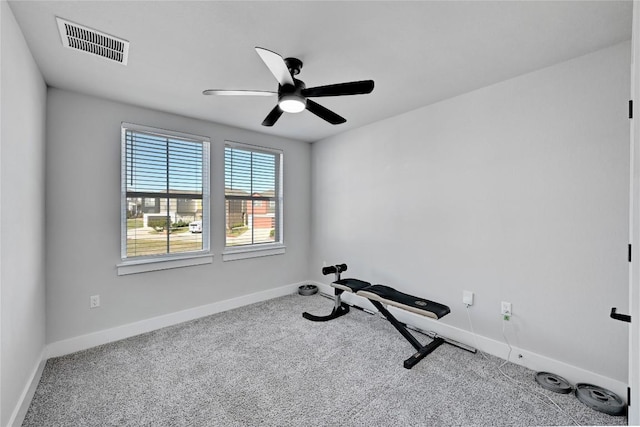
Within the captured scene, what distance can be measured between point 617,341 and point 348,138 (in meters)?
3.20

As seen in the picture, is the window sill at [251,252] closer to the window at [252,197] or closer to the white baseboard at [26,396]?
the window at [252,197]

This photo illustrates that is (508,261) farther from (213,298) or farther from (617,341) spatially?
(213,298)

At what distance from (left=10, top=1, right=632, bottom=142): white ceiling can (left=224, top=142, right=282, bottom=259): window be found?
47.2 inches

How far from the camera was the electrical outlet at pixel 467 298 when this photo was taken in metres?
2.62

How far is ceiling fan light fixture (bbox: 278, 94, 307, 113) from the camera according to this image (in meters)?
1.90

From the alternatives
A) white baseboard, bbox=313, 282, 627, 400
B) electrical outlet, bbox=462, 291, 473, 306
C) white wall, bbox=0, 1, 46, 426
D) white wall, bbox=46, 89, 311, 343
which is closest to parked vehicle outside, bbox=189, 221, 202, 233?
white wall, bbox=46, 89, 311, 343

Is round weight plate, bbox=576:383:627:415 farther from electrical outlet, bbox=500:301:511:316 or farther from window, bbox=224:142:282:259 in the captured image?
window, bbox=224:142:282:259

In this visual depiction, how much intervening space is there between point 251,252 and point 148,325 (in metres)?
1.41

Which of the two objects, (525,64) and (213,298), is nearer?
(525,64)

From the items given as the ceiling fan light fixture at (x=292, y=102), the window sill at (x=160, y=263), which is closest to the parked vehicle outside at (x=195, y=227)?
the window sill at (x=160, y=263)

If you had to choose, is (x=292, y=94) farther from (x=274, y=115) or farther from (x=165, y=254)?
(x=165, y=254)

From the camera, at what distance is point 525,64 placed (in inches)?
83.7

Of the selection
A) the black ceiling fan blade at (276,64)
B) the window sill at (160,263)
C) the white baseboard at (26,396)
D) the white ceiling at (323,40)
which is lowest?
the white baseboard at (26,396)

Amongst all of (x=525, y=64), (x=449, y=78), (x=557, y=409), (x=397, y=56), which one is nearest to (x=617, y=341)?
(x=557, y=409)
